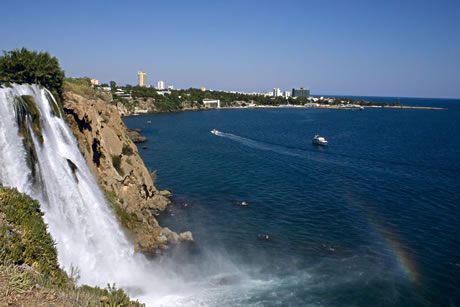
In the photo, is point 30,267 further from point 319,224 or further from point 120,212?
point 319,224

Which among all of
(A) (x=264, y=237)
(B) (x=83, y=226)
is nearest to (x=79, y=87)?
(B) (x=83, y=226)

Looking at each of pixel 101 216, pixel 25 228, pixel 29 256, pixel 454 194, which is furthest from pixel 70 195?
pixel 454 194

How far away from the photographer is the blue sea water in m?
22.9

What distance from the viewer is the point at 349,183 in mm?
46969

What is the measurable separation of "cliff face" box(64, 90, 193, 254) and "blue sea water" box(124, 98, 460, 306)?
291 centimetres

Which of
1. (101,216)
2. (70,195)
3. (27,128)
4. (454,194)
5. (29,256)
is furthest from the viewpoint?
(454,194)

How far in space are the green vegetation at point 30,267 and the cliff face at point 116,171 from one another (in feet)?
39.0

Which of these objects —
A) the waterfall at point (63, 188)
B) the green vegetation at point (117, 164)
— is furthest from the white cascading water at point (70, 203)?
the green vegetation at point (117, 164)

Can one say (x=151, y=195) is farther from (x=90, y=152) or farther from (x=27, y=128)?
(x=27, y=128)

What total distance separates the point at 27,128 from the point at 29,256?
10814mm

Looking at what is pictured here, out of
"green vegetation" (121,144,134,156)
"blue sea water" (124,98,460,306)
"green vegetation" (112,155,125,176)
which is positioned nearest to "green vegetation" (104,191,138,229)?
"green vegetation" (112,155,125,176)

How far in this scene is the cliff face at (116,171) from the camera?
2700cm

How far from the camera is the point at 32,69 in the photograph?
24.5 meters

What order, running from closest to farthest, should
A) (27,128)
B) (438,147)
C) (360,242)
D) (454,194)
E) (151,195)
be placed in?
(27,128)
(360,242)
(151,195)
(454,194)
(438,147)
